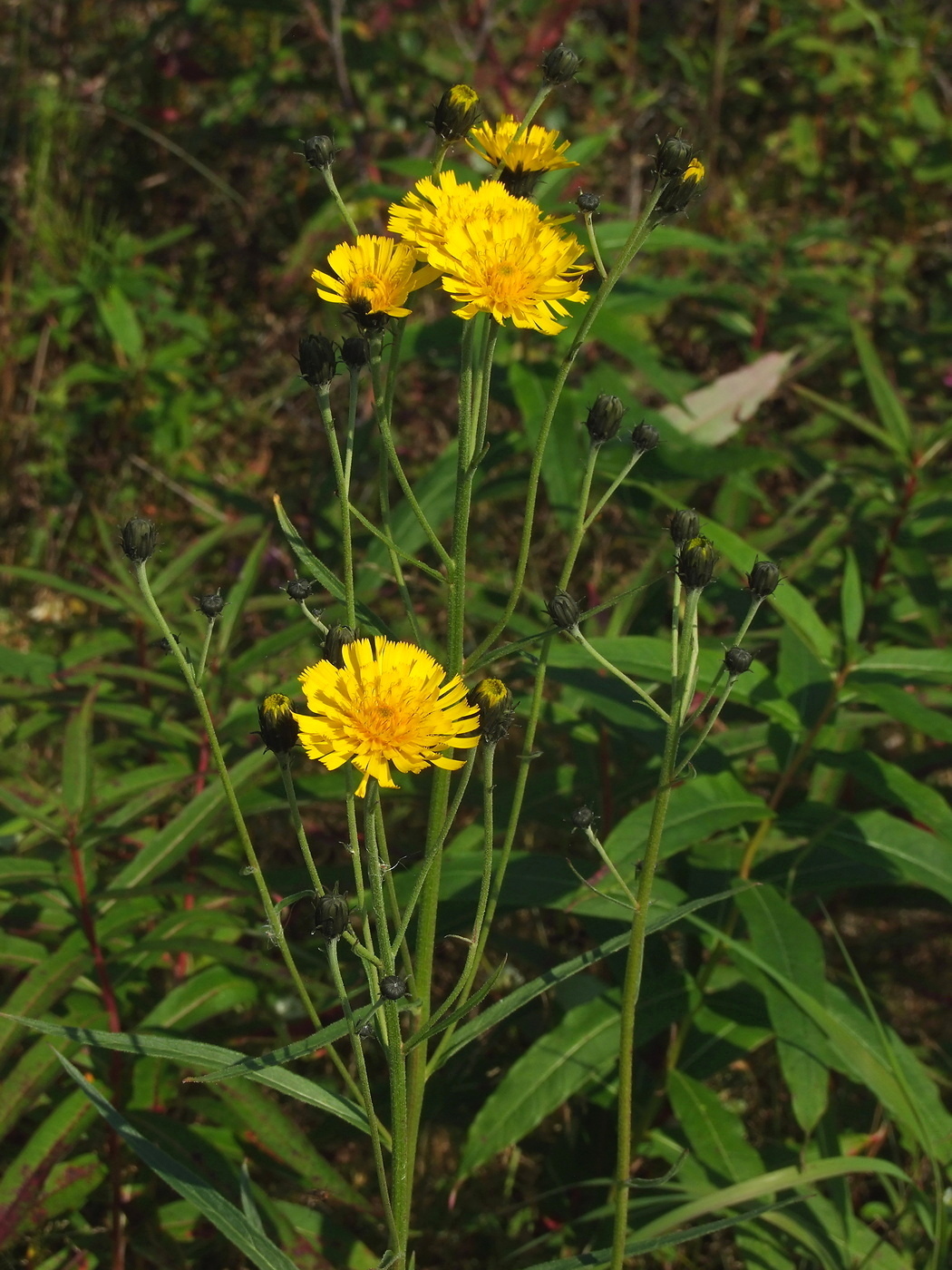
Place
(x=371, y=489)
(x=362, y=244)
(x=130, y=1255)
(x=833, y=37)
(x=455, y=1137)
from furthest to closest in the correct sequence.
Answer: (x=833, y=37) < (x=371, y=489) < (x=455, y=1137) < (x=130, y=1255) < (x=362, y=244)

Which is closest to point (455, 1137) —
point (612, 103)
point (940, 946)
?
point (940, 946)

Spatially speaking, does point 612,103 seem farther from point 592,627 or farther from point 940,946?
point 940,946

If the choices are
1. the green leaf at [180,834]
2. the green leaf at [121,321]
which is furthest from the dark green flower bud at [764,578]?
the green leaf at [121,321]

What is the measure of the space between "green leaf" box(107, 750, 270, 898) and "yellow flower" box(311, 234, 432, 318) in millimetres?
848

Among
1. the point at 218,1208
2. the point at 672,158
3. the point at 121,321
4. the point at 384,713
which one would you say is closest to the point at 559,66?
the point at 672,158

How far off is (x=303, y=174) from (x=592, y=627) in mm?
2677

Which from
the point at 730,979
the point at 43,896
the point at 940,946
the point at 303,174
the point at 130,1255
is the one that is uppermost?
the point at 303,174

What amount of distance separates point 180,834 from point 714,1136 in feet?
3.12

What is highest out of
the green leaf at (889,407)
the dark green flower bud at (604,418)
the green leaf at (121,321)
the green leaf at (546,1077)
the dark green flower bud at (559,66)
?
the dark green flower bud at (559,66)

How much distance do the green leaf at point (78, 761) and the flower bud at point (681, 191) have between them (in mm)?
1253

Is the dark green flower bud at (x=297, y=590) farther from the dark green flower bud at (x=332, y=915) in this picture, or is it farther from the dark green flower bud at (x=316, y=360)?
the dark green flower bud at (x=332, y=915)

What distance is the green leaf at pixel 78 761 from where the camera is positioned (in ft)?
6.37

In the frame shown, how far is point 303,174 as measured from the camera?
4504 mm

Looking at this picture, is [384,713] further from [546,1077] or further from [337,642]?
[546,1077]
